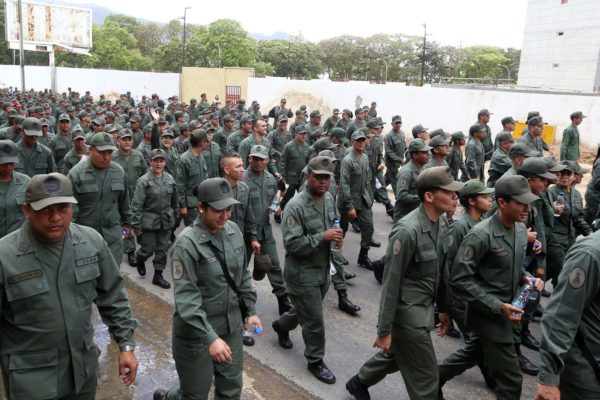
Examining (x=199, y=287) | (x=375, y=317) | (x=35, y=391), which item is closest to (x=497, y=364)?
(x=199, y=287)

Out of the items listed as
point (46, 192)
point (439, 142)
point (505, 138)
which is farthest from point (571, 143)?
point (46, 192)

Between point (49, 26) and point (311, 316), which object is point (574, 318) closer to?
point (311, 316)

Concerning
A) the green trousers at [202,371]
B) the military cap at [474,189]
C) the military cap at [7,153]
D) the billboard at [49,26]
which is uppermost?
the billboard at [49,26]

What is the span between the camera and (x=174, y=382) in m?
5.09

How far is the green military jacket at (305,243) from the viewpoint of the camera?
5.07 meters

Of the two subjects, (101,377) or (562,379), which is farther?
(101,377)

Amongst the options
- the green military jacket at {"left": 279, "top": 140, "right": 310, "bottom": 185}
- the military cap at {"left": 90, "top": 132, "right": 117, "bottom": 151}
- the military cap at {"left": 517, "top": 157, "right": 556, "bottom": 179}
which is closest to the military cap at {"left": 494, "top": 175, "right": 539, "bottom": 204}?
the military cap at {"left": 517, "top": 157, "right": 556, "bottom": 179}

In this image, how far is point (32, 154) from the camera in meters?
7.53

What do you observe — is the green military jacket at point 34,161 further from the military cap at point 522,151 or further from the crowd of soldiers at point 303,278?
the military cap at point 522,151

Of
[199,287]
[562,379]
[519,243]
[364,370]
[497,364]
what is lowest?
[364,370]

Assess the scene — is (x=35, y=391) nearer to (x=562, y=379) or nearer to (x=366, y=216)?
(x=562, y=379)

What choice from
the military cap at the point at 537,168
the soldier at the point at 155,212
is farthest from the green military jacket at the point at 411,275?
the soldier at the point at 155,212

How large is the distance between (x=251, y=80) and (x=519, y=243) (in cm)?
3264

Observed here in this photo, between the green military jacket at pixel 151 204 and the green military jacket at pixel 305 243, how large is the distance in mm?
2965
